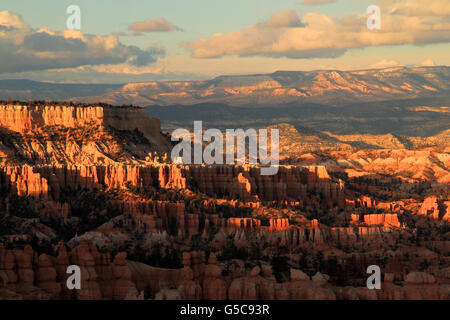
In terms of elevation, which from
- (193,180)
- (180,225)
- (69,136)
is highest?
(69,136)

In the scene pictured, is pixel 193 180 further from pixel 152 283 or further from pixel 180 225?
pixel 152 283

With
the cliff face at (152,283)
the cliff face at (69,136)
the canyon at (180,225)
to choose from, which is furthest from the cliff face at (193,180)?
the cliff face at (152,283)

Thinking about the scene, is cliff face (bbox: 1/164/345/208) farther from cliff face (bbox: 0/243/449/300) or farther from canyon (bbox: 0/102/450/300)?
cliff face (bbox: 0/243/449/300)

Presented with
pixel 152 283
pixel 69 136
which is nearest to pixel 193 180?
pixel 69 136

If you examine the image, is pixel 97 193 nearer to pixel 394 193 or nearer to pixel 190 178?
pixel 190 178

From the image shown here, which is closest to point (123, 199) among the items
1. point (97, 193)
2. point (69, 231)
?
point (97, 193)

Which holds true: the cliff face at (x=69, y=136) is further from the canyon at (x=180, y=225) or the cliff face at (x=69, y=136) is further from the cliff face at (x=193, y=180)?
the cliff face at (x=193, y=180)

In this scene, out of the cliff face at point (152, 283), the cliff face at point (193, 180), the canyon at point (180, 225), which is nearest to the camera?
the cliff face at point (152, 283)

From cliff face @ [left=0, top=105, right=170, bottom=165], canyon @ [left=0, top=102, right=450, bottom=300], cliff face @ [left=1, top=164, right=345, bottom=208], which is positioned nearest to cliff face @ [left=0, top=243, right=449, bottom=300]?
canyon @ [left=0, top=102, right=450, bottom=300]
